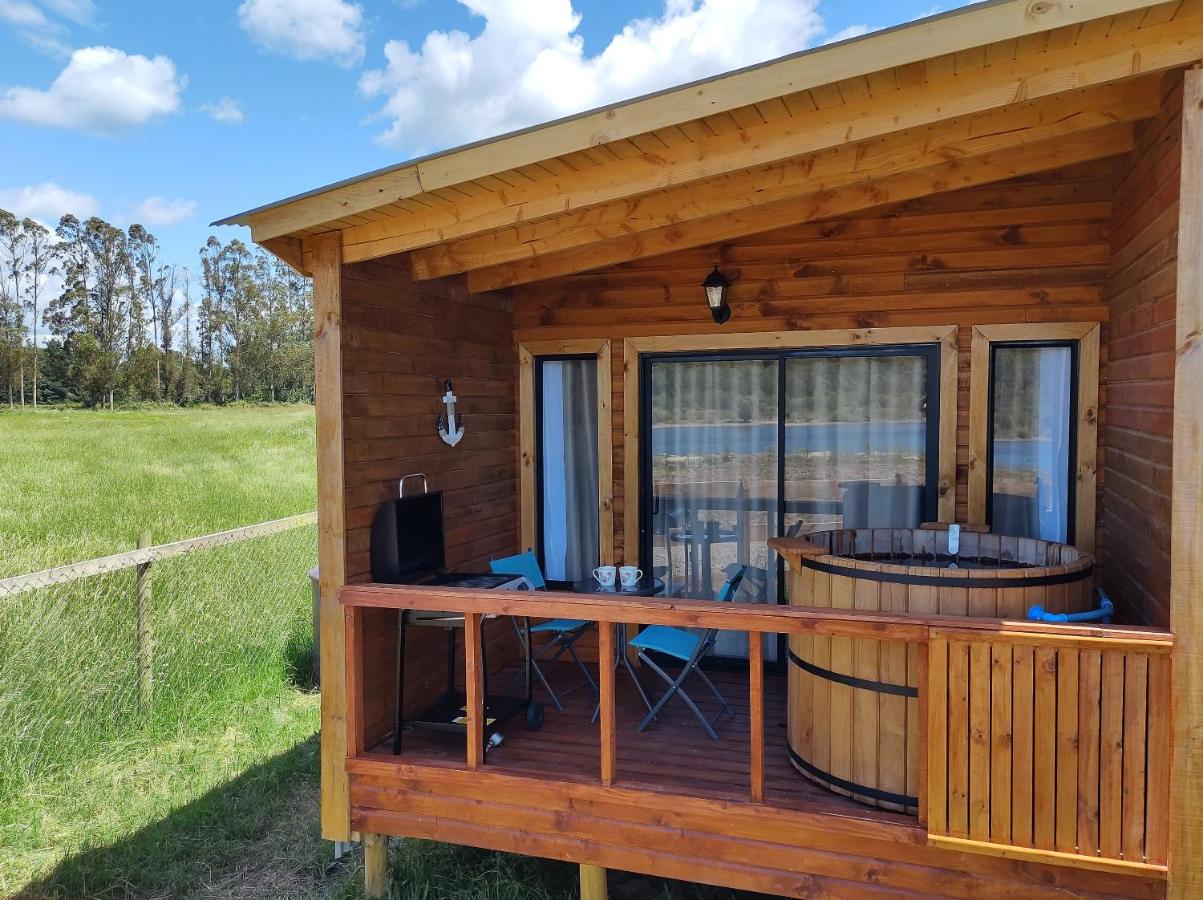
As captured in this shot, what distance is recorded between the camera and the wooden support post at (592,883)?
3.32 m

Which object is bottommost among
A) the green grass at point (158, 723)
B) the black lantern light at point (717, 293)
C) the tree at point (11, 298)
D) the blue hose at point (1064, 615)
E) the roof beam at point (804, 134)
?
the green grass at point (158, 723)

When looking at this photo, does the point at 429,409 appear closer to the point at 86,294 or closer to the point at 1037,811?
the point at 1037,811

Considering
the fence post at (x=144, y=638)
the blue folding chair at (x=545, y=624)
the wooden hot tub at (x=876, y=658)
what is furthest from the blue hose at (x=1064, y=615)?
the fence post at (x=144, y=638)

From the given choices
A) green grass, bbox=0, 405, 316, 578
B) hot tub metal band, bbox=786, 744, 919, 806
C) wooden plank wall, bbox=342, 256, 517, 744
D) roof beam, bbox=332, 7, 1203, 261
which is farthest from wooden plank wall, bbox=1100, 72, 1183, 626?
green grass, bbox=0, 405, 316, 578

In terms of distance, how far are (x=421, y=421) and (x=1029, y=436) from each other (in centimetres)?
312

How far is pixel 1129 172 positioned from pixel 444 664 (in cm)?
398

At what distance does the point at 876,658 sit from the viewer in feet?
9.62

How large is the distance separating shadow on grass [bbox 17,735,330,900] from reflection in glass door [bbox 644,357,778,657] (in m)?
2.41

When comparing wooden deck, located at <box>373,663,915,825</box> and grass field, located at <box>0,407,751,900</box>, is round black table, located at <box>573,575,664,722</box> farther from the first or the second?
grass field, located at <box>0,407,751,900</box>

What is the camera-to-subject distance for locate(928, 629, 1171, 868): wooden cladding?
2561 millimetres

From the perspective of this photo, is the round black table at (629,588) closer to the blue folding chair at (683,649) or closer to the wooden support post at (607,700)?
the blue folding chair at (683,649)

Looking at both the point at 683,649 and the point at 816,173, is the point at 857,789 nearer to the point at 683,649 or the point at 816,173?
the point at 683,649

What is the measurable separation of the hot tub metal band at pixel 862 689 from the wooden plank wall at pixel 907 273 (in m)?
1.70

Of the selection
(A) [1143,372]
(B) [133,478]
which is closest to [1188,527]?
(A) [1143,372]
